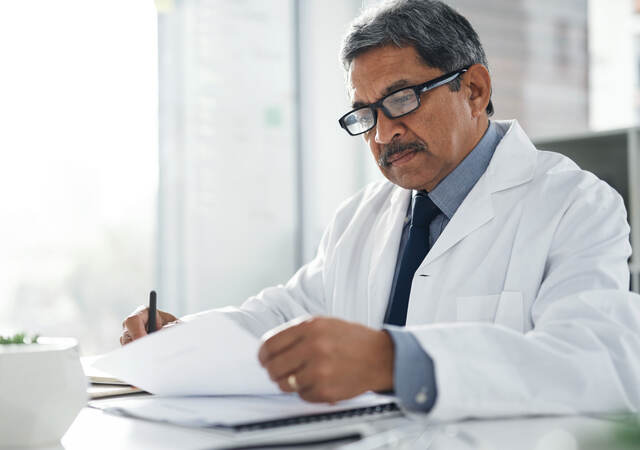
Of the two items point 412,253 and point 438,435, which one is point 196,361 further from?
point 412,253

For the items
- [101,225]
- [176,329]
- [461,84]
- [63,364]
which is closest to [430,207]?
[461,84]

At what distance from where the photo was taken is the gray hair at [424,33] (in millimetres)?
1447

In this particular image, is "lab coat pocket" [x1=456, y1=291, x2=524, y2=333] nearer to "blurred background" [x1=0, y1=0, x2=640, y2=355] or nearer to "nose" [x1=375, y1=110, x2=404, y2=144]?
"nose" [x1=375, y1=110, x2=404, y2=144]

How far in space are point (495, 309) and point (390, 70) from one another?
516 millimetres

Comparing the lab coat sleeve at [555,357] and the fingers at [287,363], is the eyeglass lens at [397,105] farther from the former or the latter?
the fingers at [287,363]

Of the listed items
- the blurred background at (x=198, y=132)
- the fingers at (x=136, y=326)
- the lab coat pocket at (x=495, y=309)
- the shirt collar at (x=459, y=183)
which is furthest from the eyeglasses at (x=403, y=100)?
the blurred background at (x=198, y=132)

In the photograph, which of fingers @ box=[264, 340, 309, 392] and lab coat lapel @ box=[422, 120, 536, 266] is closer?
fingers @ box=[264, 340, 309, 392]

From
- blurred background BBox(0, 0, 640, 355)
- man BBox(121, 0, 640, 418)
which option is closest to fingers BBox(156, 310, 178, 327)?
man BBox(121, 0, 640, 418)

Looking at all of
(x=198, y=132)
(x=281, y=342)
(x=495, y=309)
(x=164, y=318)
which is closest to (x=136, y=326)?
(x=164, y=318)

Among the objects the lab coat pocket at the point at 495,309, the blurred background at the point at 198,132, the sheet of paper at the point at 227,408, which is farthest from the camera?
the blurred background at the point at 198,132

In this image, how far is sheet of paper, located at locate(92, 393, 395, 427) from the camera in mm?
828

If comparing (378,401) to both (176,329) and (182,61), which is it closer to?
(176,329)

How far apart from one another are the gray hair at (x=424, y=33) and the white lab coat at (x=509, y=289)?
0.20m

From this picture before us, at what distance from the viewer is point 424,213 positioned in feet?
5.00
